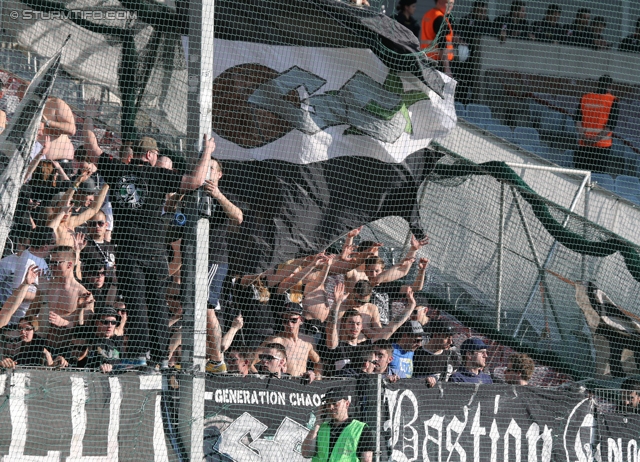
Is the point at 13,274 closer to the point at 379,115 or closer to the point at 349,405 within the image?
the point at 349,405

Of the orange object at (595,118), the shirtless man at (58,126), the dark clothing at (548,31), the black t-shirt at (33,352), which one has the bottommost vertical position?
the black t-shirt at (33,352)

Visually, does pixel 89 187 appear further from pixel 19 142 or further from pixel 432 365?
pixel 432 365

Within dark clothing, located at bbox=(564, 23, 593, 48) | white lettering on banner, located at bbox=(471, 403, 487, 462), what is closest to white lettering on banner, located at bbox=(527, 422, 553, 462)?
white lettering on banner, located at bbox=(471, 403, 487, 462)

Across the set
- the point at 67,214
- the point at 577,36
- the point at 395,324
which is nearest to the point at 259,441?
the point at 67,214

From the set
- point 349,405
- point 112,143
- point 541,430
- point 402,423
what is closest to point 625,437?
point 541,430

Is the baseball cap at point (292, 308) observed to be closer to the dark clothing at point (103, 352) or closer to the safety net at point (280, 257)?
the safety net at point (280, 257)

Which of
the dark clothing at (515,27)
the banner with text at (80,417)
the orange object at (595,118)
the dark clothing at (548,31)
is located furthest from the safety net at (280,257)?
the dark clothing at (548,31)

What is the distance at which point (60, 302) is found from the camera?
6000mm

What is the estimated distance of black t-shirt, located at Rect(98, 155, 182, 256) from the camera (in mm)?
6109

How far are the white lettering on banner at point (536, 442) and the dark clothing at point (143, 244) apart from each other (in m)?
2.86

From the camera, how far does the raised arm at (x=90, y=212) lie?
638cm

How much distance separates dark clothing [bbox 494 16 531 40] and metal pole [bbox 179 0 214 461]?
627 centimetres

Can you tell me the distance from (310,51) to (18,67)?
208 cm

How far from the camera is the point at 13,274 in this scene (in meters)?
6.24
